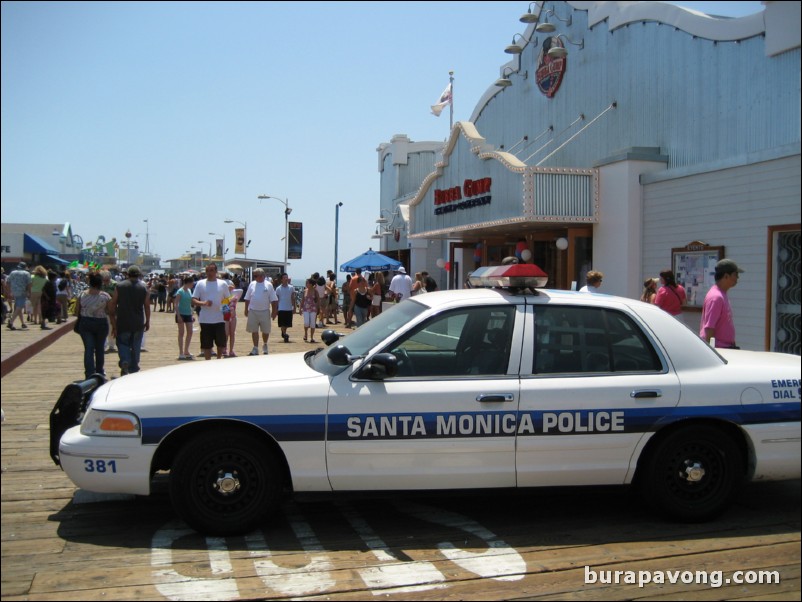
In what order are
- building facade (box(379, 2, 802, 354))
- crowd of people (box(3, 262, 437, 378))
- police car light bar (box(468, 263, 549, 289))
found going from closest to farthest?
police car light bar (box(468, 263, 549, 289))
crowd of people (box(3, 262, 437, 378))
building facade (box(379, 2, 802, 354))

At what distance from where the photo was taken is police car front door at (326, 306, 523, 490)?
4.86 metres

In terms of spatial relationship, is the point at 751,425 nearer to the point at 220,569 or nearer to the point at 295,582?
the point at 295,582

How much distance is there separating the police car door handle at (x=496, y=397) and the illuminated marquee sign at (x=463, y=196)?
554 inches

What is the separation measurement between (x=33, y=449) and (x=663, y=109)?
1326 cm

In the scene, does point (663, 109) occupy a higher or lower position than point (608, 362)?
higher

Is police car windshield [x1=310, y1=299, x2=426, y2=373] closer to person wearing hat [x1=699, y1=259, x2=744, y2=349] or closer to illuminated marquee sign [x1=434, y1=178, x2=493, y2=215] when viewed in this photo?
person wearing hat [x1=699, y1=259, x2=744, y2=349]

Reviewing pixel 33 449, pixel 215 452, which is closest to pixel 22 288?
pixel 33 449

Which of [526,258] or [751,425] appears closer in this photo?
[751,425]

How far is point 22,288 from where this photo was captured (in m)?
19.9

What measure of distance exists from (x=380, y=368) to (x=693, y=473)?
2184mm

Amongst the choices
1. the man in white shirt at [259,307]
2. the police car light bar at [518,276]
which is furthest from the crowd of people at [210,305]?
the police car light bar at [518,276]

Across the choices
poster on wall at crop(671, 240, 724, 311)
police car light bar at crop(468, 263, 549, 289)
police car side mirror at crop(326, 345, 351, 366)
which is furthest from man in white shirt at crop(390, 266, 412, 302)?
police car side mirror at crop(326, 345, 351, 366)

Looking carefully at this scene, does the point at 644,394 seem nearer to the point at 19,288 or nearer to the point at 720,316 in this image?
the point at 720,316

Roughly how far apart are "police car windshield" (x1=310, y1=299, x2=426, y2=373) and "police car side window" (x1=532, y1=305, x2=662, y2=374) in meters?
0.88
